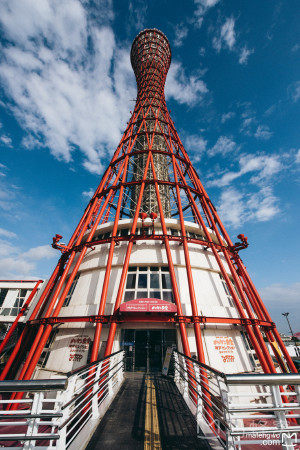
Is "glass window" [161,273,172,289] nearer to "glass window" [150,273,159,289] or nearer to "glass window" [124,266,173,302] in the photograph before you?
"glass window" [124,266,173,302]

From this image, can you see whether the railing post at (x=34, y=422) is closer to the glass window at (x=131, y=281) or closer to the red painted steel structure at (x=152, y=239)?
the red painted steel structure at (x=152, y=239)

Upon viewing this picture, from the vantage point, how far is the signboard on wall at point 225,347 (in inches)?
438

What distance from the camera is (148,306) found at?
992cm

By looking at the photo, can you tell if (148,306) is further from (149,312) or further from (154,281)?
(154,281)

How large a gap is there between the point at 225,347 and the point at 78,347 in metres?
8.65

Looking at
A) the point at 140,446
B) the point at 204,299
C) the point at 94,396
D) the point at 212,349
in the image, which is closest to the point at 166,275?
the point at 204,299

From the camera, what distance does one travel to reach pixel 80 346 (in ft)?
38.2

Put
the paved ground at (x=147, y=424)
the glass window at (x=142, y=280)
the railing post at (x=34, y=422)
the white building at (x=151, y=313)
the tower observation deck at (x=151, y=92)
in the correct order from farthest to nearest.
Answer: the tower observation deck at (x=151, y=92)
the glass window at (x=142, y=280)
the white building at (x=151, y=313)
the paved ground at (x=147, y=424)
the railing post at (x=34, y=422)

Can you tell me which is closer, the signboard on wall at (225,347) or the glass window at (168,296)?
the signboard on wall at (225,347)

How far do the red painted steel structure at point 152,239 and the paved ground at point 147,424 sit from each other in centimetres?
284

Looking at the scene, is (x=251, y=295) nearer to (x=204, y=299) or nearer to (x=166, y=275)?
(x=204, y=299)

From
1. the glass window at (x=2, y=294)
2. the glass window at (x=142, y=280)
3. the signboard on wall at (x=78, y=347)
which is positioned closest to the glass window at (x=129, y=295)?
the glass window at (x=142, y=280)

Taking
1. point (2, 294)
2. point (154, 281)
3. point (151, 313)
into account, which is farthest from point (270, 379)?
point (2, 294)

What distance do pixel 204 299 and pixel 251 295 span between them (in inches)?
139
